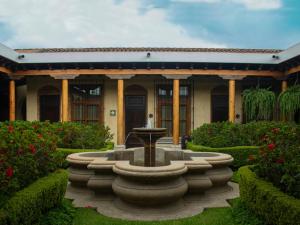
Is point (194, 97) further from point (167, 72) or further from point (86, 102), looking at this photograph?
point (86, 102)

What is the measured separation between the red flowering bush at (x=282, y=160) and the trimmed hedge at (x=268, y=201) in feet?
0.42

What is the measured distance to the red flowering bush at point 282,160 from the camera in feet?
11.2

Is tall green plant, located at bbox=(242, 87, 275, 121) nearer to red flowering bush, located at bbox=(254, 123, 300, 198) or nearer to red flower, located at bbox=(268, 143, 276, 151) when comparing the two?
red flowering bush, located at bbox=(254, 123, 300, 198)

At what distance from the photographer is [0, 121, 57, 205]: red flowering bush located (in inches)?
Answer: 126

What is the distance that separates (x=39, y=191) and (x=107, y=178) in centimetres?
203

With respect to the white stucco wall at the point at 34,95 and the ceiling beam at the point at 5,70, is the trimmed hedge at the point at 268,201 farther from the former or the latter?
the white stucco wall at the point at 34,95

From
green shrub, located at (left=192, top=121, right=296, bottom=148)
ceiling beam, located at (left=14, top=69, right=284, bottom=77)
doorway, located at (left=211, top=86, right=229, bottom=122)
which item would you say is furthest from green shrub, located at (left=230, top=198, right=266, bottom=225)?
doorway, located at (left=211, top=86, right=229, bottom=122)

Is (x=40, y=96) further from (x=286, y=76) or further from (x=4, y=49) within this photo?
(x=286, y=76)

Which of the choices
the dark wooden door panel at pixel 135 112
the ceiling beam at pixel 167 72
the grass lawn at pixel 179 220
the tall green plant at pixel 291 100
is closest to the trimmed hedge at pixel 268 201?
the grass lawn at pixel 179 220

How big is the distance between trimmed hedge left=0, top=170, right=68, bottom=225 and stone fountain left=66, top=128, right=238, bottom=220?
3.37ft

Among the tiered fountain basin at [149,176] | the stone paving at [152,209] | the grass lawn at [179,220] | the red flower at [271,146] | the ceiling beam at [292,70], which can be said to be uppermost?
the ceiling beam at [292,70]

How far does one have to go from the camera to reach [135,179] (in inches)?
187

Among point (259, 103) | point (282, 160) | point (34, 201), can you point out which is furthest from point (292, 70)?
point (34, 201)

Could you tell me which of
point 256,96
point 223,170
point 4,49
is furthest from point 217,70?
point 4,49
